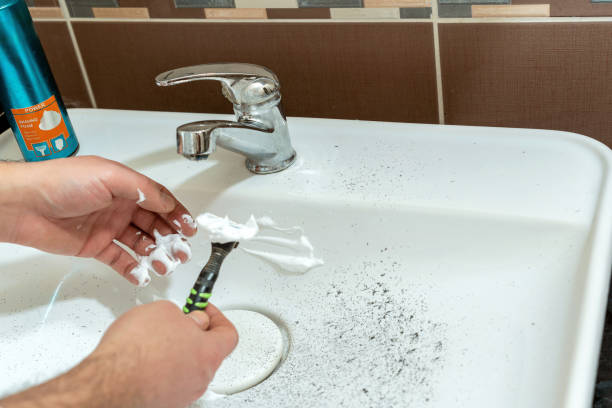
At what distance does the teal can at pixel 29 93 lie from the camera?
24.6 inches

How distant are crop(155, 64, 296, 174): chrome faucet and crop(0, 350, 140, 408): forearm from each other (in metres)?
0.20

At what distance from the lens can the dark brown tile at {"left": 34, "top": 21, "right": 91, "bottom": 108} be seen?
2.56 feet

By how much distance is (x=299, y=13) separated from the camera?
26.0 inches

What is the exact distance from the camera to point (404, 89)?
675 millimetres

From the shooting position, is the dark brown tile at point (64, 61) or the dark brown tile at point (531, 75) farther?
the dark brown tile at point (64, 61)

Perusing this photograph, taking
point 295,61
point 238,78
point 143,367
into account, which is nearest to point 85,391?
point 143,367

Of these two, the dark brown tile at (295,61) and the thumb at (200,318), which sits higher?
the dark brown tile at (295,61)

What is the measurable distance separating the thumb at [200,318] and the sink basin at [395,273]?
9cm

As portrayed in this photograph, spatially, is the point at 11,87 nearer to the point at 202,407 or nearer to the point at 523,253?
the point at 202,407

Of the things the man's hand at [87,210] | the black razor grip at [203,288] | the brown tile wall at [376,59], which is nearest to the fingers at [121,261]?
the man's hand at [87,210]

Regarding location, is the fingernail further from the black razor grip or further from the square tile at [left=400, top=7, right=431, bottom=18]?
the square tile at [left=400, top=7, right=431, bottom=18]

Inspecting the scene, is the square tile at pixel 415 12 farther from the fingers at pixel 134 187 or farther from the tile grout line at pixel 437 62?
the fingers at pixel 134 187

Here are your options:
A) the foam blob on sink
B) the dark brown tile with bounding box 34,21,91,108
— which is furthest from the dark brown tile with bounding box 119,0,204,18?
the foam blob on sink

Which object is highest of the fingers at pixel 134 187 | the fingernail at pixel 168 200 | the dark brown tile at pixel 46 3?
the dark brown tile at pixel 46 3
